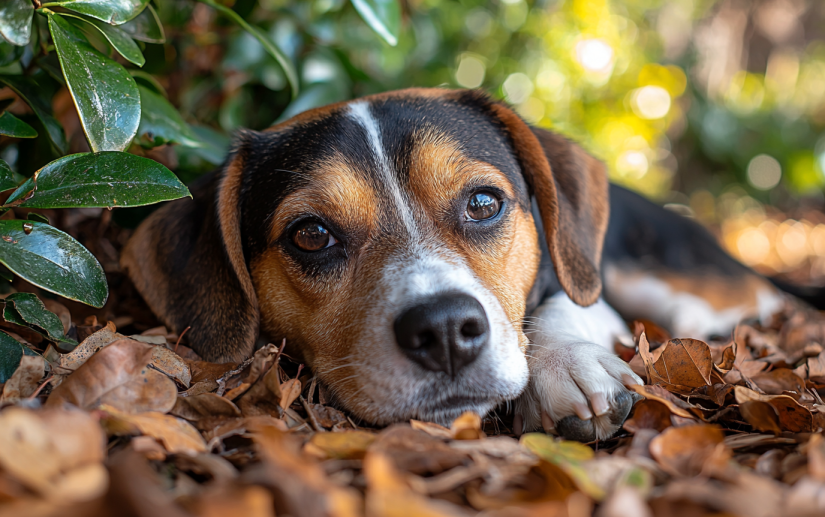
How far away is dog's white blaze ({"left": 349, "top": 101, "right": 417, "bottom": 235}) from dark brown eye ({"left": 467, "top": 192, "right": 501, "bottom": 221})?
309mm

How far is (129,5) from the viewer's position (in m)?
2.21

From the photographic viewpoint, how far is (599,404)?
82.3 inches

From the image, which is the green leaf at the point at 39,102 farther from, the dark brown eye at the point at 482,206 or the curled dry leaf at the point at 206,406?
the dark brown eye at the point at 482,206

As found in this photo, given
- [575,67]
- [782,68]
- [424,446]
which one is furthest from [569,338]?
[782,68]

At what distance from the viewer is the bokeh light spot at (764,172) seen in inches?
372

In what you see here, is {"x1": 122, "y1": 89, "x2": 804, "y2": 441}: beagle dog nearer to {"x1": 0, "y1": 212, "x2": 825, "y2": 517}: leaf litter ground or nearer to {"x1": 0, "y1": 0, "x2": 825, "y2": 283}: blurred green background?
{"x1": 0, "y1": 212, "x2": 825, "y2": 517}: leaf litter ground

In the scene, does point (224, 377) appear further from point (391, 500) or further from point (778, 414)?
point (778, 414)

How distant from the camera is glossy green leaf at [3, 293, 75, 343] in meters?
2.10

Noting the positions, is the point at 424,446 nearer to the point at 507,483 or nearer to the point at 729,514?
the point at 507,483

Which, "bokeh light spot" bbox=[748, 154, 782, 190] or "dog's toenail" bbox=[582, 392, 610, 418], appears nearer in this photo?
"dog's toenail" bbox=[582, 392, 610, 418]

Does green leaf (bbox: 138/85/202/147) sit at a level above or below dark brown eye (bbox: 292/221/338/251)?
above

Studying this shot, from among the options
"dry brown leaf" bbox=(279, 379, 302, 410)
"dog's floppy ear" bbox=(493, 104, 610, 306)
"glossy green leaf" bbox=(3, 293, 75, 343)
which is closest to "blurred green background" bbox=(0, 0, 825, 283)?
"dog's floppy ear" bbox=(493, 104, 610, 306)

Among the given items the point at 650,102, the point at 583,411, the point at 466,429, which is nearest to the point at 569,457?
the point at 466,429

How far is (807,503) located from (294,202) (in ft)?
6.93
